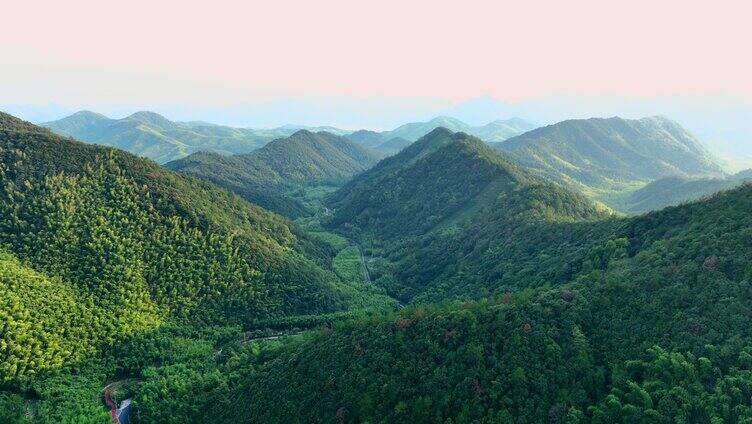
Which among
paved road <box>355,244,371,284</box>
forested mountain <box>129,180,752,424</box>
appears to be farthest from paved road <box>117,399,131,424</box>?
paved road <box>355,244,371,284</box>

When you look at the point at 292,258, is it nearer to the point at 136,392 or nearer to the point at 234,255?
the point at 234,255

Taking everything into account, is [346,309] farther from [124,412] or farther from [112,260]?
[124,412]

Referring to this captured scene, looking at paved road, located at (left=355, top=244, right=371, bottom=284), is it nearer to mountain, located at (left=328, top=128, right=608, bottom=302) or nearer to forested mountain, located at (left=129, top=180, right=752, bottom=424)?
mountain, located at (left=328, top=128, right=608, bottom=302)

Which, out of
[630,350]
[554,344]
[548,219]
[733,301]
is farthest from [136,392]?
[548,219]

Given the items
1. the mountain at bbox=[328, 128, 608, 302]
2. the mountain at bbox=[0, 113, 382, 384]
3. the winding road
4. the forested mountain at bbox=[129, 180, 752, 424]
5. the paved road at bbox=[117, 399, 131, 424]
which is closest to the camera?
the forested mountain at bbox=[129, 180, 752, 424]

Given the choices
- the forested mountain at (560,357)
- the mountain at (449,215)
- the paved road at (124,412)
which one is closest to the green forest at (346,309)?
the forested mountain at (560,357)

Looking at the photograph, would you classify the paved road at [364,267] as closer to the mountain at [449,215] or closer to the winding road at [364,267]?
the winding road at [364,267]

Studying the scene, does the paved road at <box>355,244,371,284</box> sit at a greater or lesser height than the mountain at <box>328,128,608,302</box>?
lesser
